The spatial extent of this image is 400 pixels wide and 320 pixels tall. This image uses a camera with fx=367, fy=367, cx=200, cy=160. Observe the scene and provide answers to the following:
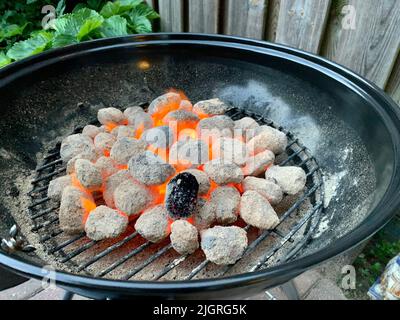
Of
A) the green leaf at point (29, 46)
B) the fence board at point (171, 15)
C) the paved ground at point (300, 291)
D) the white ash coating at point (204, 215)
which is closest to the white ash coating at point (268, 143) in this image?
the white ash coating at point (204, 215)

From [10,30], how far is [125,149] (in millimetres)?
1724

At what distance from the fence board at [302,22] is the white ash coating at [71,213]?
1008mm

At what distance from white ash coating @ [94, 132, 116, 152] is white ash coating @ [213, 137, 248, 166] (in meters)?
0.30

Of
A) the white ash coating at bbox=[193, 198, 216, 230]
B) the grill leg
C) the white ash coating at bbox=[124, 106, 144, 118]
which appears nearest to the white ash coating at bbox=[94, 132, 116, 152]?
the white ash coating at bbox=[124, 106, 144, 118]

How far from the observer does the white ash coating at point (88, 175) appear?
0.91 m

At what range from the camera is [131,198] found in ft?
2.89

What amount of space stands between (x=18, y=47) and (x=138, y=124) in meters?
1.05

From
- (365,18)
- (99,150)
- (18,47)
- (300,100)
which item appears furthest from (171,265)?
(18,47)

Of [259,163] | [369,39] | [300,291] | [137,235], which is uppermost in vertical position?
[369,39]

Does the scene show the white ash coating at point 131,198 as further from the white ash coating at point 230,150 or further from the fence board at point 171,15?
the fence board at point 171,15

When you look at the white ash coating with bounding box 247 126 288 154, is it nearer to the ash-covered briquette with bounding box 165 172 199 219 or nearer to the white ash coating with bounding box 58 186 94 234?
the ash-covered briquette with bounding box 165 172 199 219

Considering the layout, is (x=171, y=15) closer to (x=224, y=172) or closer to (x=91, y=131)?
(x=91, y=131)

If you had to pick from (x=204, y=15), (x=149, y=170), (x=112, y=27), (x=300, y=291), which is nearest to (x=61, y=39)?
(x=112, y=27)

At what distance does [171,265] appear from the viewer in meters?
0.81
